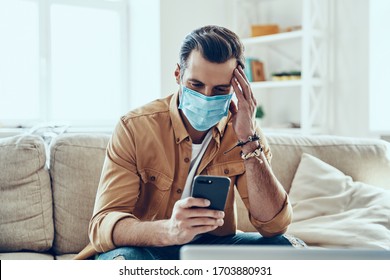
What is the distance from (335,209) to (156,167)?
739 mm

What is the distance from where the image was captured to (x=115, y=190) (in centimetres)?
Answer: 129

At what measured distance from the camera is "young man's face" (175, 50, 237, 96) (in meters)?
1.32

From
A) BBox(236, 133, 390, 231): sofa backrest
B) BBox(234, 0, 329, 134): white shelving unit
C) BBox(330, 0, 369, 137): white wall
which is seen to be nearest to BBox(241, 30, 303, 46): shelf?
BBox(234, 0, 329, 134): white shelving unit

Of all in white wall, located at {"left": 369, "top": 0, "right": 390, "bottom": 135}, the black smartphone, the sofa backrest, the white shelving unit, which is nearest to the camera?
the black smartphone

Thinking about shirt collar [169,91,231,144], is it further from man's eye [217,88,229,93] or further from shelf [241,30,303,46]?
shelf [241,30,303,46]

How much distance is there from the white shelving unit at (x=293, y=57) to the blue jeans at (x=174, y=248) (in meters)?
1.97

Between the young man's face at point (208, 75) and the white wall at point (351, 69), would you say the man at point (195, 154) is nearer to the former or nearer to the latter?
the young man's face at point (208, 75)

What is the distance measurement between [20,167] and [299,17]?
7.78 feet

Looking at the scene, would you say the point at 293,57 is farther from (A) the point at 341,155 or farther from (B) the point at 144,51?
(A) the point at 341,155

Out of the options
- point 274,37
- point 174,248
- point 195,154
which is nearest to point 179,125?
point 195,154

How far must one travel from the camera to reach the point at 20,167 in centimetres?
165

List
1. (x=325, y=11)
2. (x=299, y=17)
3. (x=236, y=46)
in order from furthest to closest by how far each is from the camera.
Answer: (x=299, y=17) < (x=325, y=11) < (x=236, y=46)

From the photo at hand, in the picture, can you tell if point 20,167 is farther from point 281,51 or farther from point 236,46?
point 281,51
